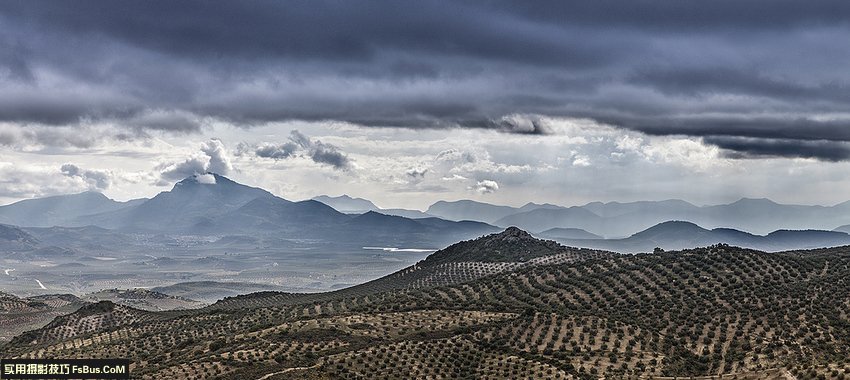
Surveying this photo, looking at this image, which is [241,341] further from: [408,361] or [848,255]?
[848,255]

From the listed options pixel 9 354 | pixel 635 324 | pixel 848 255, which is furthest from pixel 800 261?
pixel 9 354

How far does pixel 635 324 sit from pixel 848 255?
59.8 m

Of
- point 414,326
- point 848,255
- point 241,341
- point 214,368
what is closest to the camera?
point 214,368

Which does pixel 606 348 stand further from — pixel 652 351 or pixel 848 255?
pixel 848 255

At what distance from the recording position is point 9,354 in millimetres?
110938

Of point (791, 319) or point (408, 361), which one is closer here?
point (408, 361)

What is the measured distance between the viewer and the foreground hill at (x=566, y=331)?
6950 centimetres

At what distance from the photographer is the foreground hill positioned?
69500 millimetres

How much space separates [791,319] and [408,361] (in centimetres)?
4025

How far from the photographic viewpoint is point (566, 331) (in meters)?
82.2

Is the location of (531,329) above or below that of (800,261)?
below

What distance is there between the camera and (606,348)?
250ft

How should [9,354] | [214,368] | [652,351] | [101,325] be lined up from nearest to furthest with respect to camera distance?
1. [214,368]
2. [652,351]
3. [9,354]
4. [101,325]

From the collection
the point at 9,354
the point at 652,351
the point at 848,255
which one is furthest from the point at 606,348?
the point at 9,354
